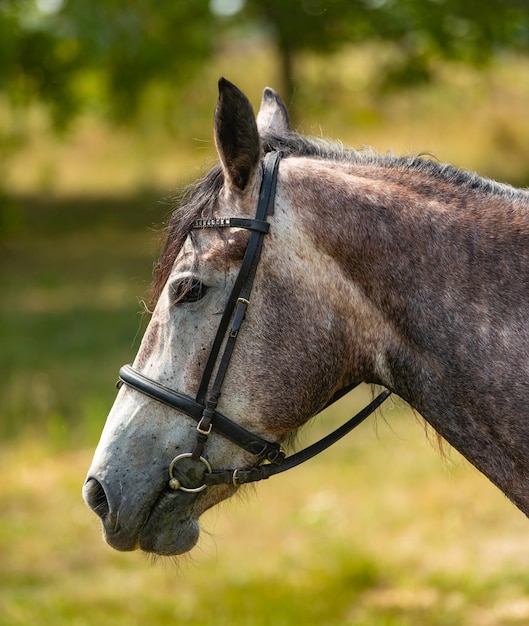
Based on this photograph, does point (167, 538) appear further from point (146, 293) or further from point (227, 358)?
point (146, 293)

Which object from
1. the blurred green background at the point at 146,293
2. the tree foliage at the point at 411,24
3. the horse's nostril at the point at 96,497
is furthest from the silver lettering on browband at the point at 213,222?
the tree foliage at the point at 411,24

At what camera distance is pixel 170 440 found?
7.85 ft

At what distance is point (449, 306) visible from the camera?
7.68ft

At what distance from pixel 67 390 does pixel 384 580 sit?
4.98m

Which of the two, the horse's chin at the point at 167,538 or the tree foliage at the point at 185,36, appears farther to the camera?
the tree foliage at the point at 185,36

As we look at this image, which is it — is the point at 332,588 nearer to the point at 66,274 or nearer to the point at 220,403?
the point at 220,403

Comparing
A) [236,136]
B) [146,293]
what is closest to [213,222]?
[236,136]

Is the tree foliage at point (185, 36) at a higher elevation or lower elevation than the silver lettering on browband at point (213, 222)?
lower

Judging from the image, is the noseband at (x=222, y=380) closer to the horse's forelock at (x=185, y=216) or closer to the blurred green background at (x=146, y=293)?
the horse's forelock at (x=185, y=216)

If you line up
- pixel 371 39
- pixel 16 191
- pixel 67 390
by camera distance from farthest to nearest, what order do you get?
pixel 16 191
pixel 371 39
pixel 67 390

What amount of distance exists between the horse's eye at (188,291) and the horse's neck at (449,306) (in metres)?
0.36

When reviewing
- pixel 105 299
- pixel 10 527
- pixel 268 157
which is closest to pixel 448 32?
pixel 105 299

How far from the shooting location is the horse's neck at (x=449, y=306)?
7.59 feet

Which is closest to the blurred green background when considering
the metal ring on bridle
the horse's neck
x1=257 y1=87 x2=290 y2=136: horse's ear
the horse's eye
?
x1=257 y1=87 x2=290 y2=136: horse's ear
